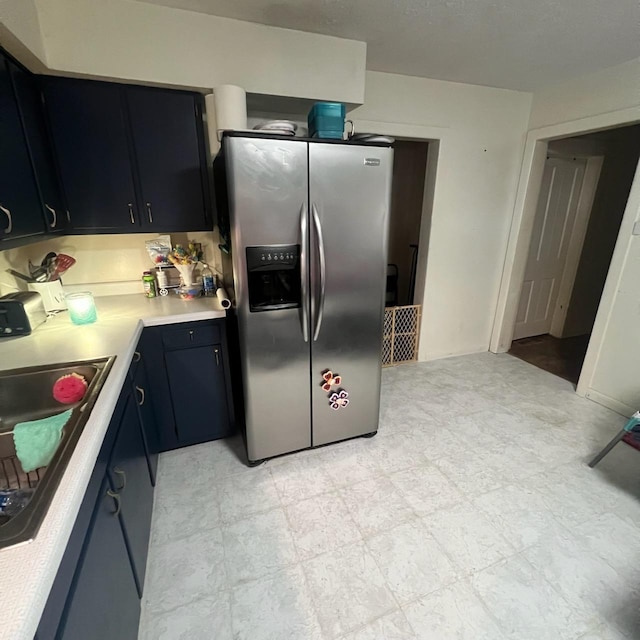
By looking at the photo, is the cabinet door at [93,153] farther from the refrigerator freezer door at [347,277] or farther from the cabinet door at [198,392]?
the refrigerator freezer door at [347,277]

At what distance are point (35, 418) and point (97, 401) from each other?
41cm

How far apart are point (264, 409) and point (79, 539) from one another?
1.16 m

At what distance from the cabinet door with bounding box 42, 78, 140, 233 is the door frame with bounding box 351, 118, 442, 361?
162cm

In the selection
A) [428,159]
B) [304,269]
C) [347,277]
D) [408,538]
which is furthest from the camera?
[428,159]

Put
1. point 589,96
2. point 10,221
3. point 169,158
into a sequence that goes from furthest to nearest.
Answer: point 589,96, point 169,158, point 10,221

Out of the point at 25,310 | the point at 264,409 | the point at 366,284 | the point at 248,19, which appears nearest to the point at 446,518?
the point at 264,409

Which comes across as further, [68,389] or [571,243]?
[571,243]

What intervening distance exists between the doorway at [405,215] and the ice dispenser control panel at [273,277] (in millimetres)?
2238

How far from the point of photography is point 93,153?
1.82 m

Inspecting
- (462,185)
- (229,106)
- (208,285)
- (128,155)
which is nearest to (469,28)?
(462,185)

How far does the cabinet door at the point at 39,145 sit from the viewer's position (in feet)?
5.08

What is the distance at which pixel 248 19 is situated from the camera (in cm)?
180

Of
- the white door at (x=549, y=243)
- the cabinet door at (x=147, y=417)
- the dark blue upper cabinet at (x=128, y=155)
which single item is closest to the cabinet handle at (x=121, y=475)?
the cabinet door at (x=147, y=417)

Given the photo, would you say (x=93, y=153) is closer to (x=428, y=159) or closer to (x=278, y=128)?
(x=278, y=128)
